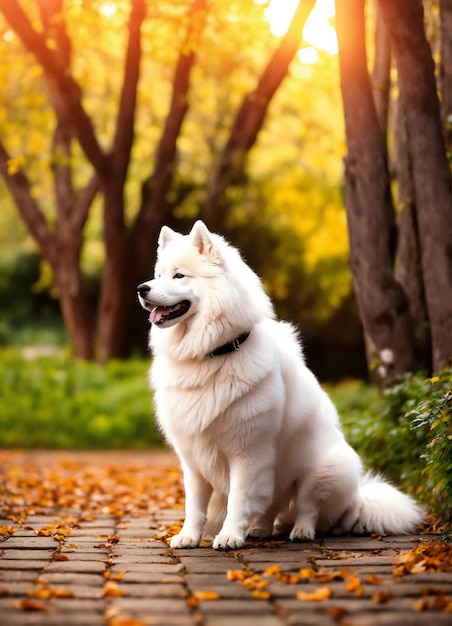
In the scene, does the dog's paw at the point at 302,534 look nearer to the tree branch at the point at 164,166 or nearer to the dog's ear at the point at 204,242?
the dog's ear at the point at 204,242

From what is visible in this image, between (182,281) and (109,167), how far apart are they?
8.60 m

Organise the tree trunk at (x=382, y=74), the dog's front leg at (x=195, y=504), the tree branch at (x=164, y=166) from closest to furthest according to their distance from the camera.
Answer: the dog's front leg at (x=195, y=504)
the tree trunk at (x=382, y=74)
the tree branch at (x=164, y=166)

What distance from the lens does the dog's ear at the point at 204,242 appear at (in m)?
4.89

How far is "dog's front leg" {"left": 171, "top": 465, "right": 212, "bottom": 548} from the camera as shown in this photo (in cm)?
493

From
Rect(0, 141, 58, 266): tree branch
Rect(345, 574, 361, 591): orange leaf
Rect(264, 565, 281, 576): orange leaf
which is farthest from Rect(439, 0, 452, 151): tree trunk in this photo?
Rect(0, 141, 58, 266): tree branch

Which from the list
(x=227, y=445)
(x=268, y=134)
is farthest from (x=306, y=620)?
(x=268, y=134)

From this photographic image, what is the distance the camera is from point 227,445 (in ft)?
15.9

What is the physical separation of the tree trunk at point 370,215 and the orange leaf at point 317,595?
3.98 meters

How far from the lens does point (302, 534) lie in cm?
510

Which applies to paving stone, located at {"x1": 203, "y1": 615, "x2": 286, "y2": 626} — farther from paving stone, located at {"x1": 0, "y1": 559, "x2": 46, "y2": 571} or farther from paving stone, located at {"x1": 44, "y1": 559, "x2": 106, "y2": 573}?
paving stone, located at {"x1": 0, "y1": 559, "x2": 46, "y2": 571}

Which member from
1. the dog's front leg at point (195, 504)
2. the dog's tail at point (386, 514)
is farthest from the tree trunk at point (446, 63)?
the dog's front leg at point (195, 504)

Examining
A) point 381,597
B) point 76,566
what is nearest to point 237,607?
point 381,597

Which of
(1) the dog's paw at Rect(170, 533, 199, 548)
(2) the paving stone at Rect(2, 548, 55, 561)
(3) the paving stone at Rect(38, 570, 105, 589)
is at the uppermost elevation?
(3) the paving stone at Rect(38, 570, 105, 589)

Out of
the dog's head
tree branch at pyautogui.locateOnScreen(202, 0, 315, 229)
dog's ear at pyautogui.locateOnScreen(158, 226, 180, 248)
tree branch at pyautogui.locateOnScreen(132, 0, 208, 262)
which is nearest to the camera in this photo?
the dog's head
